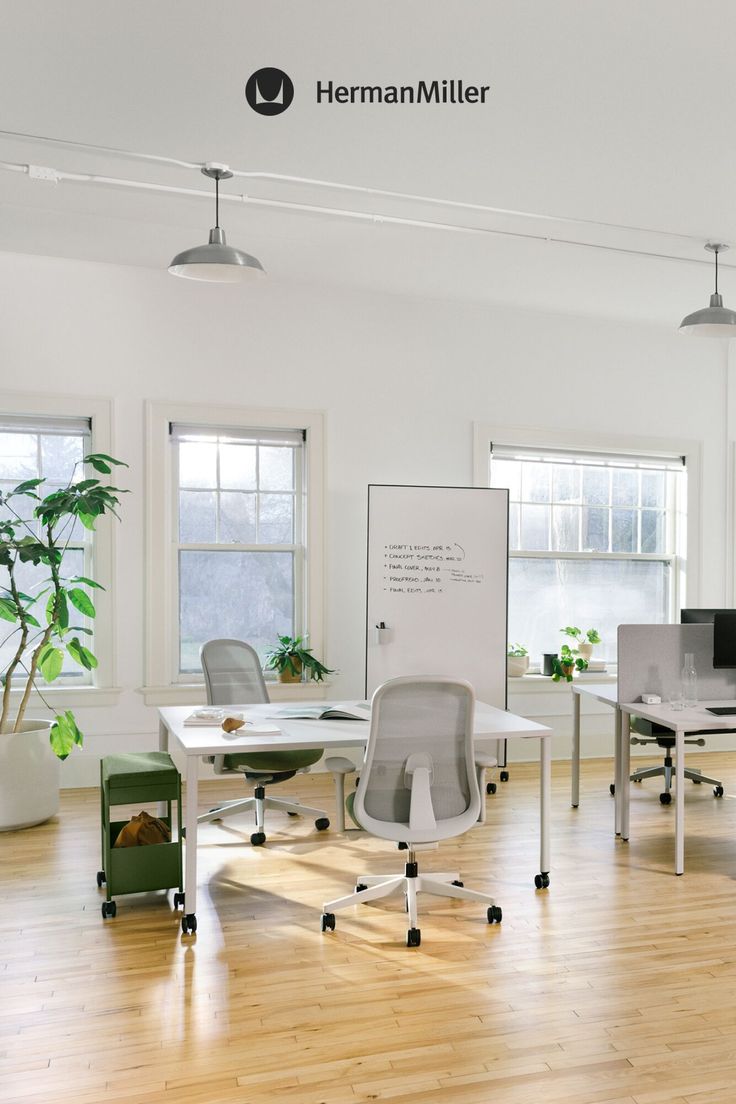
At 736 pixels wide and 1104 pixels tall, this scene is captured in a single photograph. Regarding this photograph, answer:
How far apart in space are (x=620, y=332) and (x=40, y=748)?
4.94 meters

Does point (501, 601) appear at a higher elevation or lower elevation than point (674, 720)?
higher

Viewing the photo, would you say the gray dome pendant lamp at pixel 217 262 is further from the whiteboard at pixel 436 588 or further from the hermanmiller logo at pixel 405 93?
the whiteboard at pixel 436 588

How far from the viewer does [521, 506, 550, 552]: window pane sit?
6879 mm

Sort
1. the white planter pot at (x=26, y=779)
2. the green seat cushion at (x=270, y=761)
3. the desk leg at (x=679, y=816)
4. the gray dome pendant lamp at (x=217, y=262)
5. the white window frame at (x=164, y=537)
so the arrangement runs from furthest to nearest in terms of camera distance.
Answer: the white window frame at (x=164, y=537)
the white planter pot at (x=26, y=779)
the green seat cushion at (x=270, y=761)
the desk leg at (x=679, y=816)
the gray dome pendant lamp at (x=217, y=262)

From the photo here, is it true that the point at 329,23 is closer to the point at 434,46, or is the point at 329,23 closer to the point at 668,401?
the point at 434,46

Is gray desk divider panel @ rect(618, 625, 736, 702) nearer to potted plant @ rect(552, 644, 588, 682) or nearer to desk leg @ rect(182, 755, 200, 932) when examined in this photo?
potted plant @ rect(552, 644, 588, 682)

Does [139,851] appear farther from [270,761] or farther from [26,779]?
[26,779]

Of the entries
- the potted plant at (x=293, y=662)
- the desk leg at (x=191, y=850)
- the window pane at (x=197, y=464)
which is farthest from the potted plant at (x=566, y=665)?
the desk leg at (x=191, y=850)

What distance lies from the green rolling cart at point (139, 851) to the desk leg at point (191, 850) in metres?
0.22

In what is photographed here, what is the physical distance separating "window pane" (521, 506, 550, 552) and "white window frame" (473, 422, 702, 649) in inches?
3.8

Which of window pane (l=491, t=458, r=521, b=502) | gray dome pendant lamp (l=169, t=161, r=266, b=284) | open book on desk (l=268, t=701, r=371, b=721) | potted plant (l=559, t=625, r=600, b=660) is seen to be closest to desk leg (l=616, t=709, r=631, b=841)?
open book on desk (l=268, t=701, r=371, b=721)

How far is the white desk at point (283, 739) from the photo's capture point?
11.3 feet

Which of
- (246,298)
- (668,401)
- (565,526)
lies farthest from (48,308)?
(668,401)

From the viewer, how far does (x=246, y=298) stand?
6016mm
